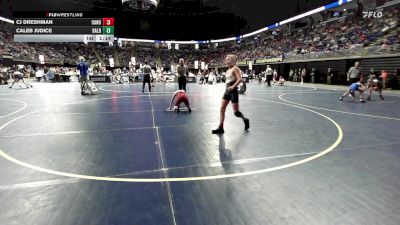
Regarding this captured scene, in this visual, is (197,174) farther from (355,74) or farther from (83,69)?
(83,69)

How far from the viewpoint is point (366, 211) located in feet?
9.05

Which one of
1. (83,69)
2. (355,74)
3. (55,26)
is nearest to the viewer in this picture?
(355,74)

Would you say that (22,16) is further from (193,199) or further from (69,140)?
(193,199)

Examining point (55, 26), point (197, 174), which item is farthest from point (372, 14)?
point (197, 174)

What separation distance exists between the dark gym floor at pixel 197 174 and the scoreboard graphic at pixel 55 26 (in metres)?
15.6

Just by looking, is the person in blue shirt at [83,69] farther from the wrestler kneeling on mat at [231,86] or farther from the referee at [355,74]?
the referee at [355,74]

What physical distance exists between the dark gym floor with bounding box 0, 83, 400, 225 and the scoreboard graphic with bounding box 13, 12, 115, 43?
51.3ft

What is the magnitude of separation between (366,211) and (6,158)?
5169 millimetres

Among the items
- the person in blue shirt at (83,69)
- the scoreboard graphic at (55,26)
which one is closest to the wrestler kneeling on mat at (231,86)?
the person in blue shirt at (83,69)

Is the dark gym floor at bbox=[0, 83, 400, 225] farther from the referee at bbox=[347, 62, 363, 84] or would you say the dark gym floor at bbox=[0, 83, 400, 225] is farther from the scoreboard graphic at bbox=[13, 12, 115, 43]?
the scoreboard graphic at bbox=[13, 12, 115, 43]

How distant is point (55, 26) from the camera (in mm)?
19875

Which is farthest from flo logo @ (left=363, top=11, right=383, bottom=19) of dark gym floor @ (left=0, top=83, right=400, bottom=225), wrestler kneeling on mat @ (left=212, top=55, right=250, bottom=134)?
wrestler kneeling on mat @ (left=212, top=55, right=250, bottom=134)

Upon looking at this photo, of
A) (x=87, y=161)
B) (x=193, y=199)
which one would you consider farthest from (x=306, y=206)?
(x=87, y=161)

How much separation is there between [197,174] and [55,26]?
2080cm
